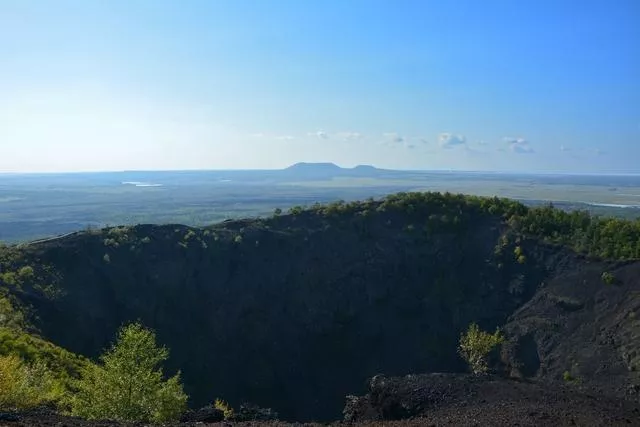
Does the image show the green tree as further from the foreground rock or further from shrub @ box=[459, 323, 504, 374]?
shrub @ box=[459, 323, 504, 374]

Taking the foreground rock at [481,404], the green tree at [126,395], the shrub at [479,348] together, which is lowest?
the shrub at [479,348]

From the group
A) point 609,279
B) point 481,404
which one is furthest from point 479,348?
point 481,404

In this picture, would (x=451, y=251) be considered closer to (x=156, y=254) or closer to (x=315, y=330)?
(x=315, y=330)

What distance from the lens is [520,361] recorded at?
148 ft

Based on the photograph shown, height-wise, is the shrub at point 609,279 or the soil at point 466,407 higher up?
the shrub at point 609,279

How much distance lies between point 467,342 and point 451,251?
15.0 m

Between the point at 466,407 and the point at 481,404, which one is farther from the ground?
the point at 481,404

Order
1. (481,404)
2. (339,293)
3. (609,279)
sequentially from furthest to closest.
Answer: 1. (339,293)
2. (609,279)
3. (481,404)

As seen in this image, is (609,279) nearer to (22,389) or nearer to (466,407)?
(466,407)

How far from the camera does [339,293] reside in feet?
185

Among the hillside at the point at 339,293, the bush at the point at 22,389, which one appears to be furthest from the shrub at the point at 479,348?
the bush at the point at 22,389

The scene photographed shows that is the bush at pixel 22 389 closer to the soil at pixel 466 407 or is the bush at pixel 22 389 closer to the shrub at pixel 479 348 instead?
the soil at pixel 466 407

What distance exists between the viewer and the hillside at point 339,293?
45.4 m

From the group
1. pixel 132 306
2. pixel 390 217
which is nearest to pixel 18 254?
pixel 132 306
